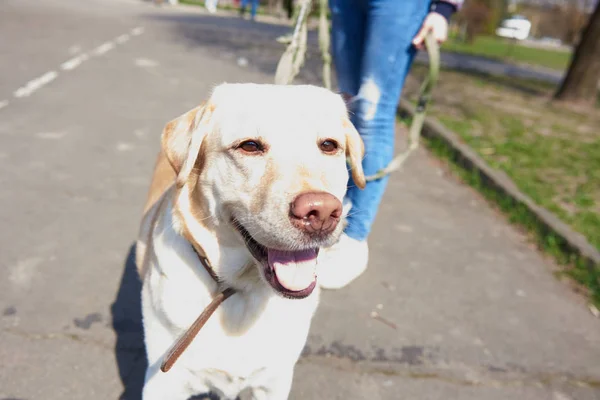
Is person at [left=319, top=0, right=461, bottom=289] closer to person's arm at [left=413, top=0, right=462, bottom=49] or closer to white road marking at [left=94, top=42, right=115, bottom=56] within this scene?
person's arm at [left=413, top=0, right=462, bottom=49]

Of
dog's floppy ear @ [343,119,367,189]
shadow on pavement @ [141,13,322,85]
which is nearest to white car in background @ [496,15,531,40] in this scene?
shadow on pavement @ [141,13,322,85]

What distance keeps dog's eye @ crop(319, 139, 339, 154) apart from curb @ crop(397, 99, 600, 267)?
265 cm

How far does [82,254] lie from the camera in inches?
132

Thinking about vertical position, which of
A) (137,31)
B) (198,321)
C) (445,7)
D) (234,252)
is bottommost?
(137,31)

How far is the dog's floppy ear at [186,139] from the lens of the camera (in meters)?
1.94

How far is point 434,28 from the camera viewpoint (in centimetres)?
301

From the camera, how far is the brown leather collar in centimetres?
183

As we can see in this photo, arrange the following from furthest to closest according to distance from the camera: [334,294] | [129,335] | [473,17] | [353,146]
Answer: [473,17]
[334,294]
[129,335]
[353,146]

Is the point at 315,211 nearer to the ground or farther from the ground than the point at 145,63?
farther from the ground

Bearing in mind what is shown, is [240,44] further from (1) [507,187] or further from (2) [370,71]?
(2) [370,71]

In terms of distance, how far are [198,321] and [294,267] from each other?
1.27 feet

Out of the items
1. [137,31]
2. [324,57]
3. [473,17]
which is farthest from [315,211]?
[473,17]

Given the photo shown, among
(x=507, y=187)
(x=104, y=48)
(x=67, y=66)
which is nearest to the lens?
(x=507, y=187)

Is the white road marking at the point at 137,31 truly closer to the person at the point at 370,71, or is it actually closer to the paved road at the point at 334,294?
the paved road at the point at 334,294
